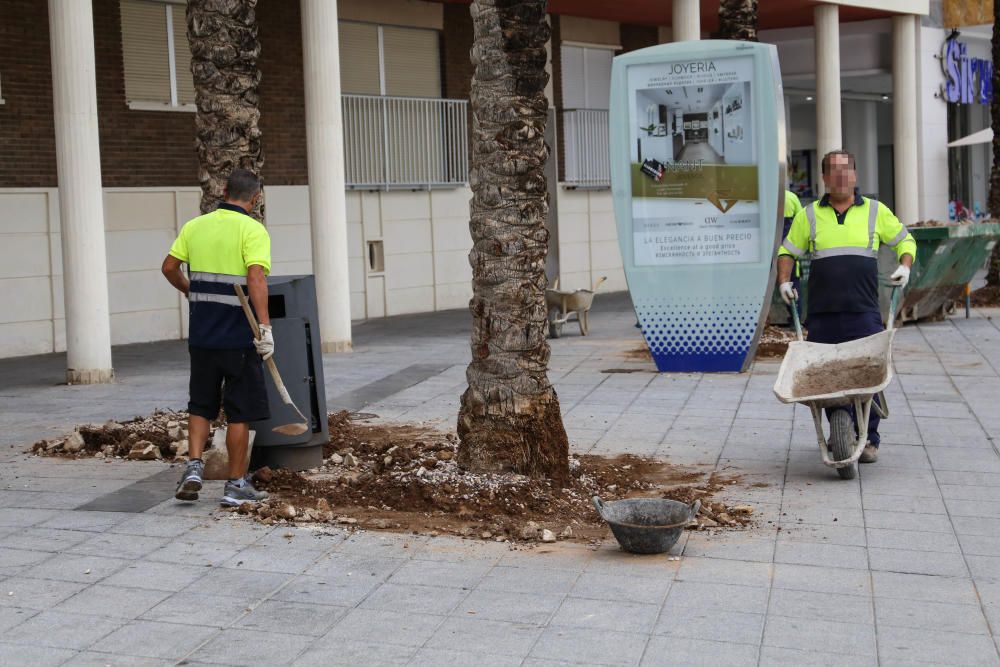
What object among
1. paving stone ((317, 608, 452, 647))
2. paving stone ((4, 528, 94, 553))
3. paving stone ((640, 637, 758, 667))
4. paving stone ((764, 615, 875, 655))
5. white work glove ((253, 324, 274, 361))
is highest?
white work glove ((253, 324, 274, 361))

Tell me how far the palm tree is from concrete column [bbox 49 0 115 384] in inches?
249

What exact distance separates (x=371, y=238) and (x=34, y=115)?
5500 mm

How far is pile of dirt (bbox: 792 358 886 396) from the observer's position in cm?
744

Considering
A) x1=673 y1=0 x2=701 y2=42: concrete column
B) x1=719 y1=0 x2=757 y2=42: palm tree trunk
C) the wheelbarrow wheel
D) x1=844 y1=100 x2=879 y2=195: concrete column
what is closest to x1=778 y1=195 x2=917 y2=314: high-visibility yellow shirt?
the wheelbarrow wheel

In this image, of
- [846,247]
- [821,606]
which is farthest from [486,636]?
[846,247]

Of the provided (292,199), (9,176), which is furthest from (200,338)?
(292,199)

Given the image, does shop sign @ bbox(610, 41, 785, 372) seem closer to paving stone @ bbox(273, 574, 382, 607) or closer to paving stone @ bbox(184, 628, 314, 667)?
paving stone @ bbox(273, 574, 382, 607)

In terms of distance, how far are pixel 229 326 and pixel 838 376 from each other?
11.4 ft

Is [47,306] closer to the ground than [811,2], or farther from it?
closer to the ground

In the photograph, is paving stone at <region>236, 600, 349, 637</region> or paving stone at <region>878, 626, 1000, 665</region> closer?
paving stone at <region>878, 626, 1000, 665</region>

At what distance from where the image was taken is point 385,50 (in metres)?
19.6

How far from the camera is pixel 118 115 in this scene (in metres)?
15.9

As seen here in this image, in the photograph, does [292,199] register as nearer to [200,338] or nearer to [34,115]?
[34,115]

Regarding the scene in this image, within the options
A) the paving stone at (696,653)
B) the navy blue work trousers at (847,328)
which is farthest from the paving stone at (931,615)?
the navy blue work trousers at (847,328)
